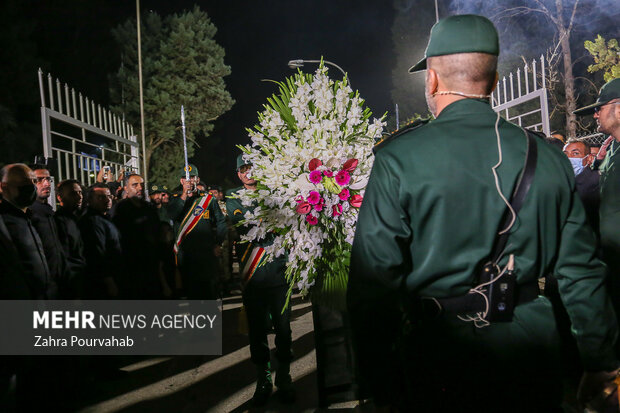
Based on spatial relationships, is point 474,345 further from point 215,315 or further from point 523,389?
point 215,315

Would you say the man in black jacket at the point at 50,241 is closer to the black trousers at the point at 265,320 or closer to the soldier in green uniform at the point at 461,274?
the black trousers at the point at 265,320

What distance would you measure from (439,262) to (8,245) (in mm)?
3256

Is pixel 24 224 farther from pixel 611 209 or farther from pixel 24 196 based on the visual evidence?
pixel 611 209

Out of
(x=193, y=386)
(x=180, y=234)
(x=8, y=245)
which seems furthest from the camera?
(x=180, y=234)

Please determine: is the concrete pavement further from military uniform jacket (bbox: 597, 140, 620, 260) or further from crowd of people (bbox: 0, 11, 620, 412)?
crowd of people (bbox: 0, 11, 620, 412)

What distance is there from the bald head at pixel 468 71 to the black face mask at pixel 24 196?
12.5ft

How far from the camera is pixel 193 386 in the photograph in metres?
5.31

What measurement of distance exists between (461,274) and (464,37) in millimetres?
852

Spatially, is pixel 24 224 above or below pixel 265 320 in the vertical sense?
above

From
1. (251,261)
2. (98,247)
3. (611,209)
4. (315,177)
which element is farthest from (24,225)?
(611,209)

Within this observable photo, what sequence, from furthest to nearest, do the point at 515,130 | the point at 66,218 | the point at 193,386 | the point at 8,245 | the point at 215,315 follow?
the point at 215,315 → the point at 66,218 → the point at 193,386 → the point at 8,245 → the point at 515,130

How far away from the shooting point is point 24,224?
4.38m

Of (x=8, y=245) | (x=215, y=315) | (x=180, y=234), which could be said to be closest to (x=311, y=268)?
(x=8, y=245)

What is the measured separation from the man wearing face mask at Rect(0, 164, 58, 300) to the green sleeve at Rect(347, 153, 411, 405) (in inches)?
137
